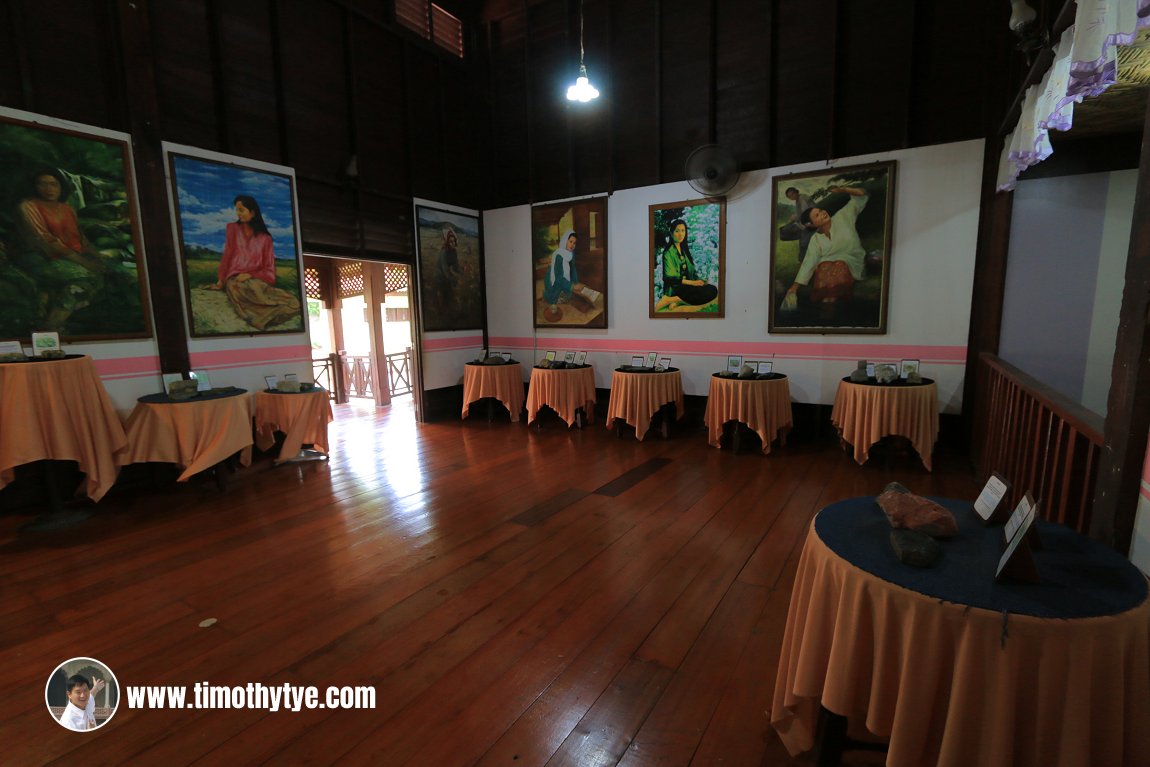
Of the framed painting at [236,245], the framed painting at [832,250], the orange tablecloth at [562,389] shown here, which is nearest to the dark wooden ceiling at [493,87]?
the framed painting at [236,245]

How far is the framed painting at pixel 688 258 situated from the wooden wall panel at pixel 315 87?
376cm

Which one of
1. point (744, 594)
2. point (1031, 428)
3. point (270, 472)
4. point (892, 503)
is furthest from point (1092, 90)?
point (270, 472)

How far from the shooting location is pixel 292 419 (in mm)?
4730

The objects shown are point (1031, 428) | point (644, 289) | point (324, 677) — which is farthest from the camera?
point (644, 289)

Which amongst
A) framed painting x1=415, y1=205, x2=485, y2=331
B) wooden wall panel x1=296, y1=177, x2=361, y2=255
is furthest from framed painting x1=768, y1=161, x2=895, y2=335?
wooden wall panel x1=296, y1=177, x2=361, y2=255

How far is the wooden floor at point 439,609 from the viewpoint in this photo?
5.56 feet

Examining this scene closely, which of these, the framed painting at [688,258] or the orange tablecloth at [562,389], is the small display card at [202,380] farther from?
the framed painting at [688,258]

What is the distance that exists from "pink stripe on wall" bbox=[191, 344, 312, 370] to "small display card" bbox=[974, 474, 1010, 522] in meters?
5.66

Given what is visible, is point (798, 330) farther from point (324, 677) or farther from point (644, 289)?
point (324, 677)

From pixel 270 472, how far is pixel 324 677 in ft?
10.9

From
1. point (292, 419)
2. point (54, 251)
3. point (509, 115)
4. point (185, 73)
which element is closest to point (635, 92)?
point (509, 115)

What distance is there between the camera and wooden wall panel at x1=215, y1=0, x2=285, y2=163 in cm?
471

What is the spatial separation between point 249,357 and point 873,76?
6.85 metres

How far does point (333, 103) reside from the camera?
5586 millimetres
